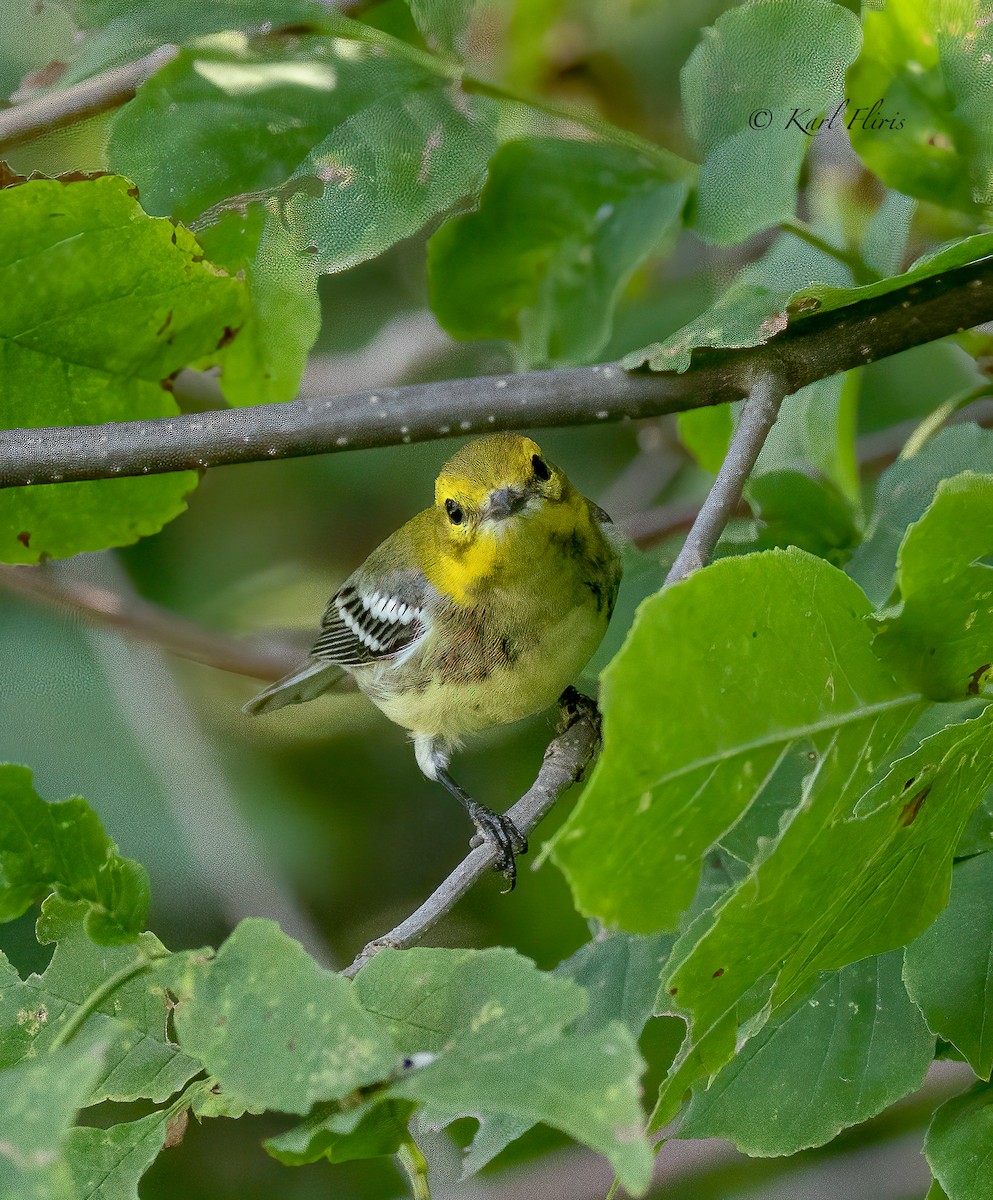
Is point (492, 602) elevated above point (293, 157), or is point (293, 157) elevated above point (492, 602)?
point (293, 157)

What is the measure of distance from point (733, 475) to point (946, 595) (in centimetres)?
49

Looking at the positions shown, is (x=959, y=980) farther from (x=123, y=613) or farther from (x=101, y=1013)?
(x=123, y=613)

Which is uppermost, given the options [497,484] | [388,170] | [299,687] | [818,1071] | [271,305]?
[388,170]

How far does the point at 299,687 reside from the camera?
155 inches

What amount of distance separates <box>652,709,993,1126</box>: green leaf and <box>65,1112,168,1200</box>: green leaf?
55 centimetres

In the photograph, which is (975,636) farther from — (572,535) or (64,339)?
(572,535)

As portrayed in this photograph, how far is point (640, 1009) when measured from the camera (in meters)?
1.86

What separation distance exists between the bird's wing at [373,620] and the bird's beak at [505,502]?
0.44 metres

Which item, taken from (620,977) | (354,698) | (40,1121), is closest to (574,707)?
(620,977)

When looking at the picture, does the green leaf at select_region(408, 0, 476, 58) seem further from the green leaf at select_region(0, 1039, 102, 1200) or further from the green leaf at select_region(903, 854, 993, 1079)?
the green leaf at select_region(0, 1039, 102, 1200)

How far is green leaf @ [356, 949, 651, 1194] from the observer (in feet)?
3.16

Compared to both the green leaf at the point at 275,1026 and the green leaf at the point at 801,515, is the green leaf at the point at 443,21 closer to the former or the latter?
the green leaf at the point at 801,515

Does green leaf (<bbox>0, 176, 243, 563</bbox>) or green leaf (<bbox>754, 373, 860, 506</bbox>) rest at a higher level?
green leaf (<bbox>0, 176, 243, 563</bbox>)

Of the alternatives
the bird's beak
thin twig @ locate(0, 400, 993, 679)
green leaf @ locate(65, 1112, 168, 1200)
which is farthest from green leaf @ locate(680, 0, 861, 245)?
green leaf @ locate(65, 1112, 168, 1200)
